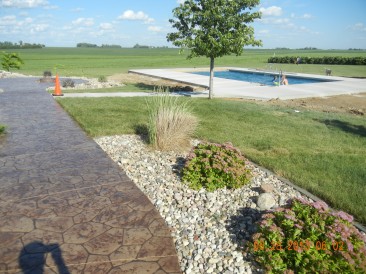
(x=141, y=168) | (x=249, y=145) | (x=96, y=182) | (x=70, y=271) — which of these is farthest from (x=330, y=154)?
(x=70, y=271)

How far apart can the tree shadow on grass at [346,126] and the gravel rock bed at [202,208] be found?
4.91 meters

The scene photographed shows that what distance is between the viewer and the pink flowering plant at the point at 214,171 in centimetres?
538

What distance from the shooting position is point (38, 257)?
3479mm

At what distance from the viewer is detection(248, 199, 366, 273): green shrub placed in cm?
322

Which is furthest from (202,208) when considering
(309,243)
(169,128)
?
(169,128)

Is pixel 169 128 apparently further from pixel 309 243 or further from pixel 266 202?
pixel 309 243

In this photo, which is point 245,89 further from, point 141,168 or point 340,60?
point 340,60

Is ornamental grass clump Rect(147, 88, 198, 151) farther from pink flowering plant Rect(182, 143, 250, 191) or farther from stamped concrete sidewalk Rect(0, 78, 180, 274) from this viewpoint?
pink flowering plant Rect(182, 143, 250, 191)

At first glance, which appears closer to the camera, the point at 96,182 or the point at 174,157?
the point at 96,182

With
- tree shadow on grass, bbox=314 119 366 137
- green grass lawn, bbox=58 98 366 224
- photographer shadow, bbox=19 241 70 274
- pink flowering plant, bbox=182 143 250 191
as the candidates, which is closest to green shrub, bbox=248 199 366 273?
green grass lawn, bbox=58 98 366 224

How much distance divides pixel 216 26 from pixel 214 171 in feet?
32.6

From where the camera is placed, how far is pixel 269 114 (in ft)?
38.7

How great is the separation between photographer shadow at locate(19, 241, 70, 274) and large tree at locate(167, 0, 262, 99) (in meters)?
11.3

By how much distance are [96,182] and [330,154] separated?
5.46 m
